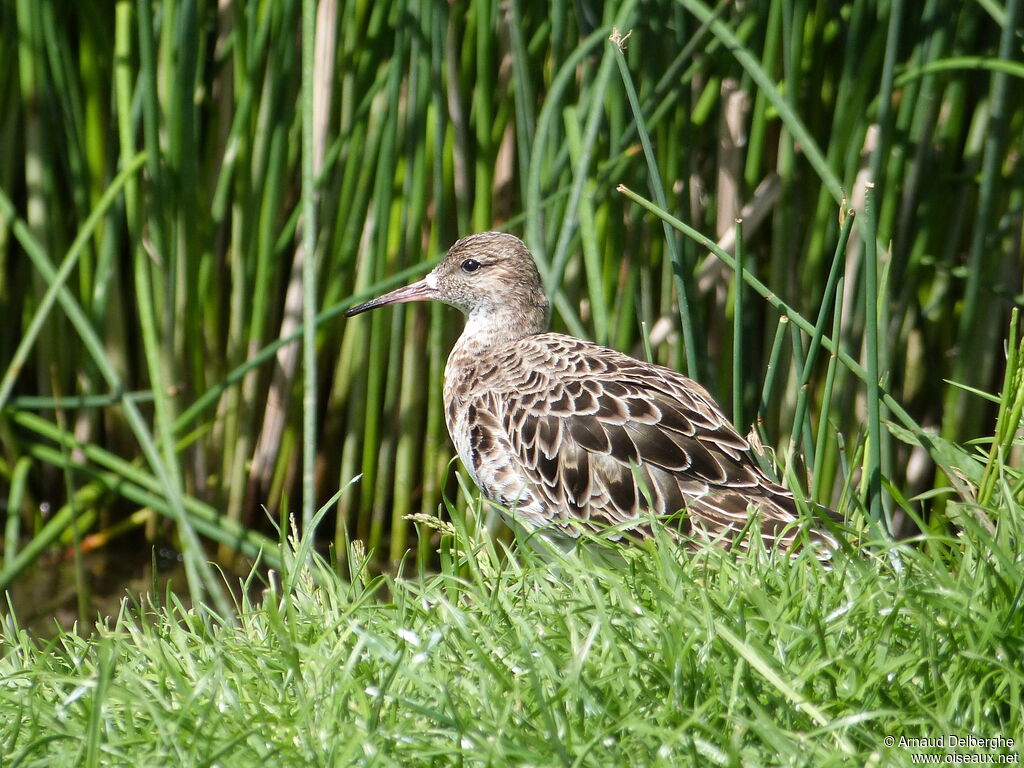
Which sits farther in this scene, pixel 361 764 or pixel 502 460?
pixel 502 460

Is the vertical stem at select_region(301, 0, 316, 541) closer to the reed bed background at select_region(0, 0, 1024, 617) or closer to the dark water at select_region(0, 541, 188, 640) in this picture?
the reed bed background at select_region(0, 0, 1024, 617)

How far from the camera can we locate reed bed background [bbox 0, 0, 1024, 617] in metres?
4.14

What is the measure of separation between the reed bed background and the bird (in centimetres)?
21

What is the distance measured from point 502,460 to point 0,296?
2.52m

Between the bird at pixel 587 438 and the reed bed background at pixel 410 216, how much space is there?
0.21 meters

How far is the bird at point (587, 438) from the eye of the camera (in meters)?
3.39

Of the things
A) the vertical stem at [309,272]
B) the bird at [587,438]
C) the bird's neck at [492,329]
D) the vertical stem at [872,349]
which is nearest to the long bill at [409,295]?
the bird at [587,438]

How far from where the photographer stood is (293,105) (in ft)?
15.3

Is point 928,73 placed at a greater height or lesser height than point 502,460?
greater

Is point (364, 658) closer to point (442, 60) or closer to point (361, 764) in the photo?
point (361, 764)

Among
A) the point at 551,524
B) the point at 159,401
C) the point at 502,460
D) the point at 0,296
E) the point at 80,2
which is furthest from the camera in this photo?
the point at 0,296

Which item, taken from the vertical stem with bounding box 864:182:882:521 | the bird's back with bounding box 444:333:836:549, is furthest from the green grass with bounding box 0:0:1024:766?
the bird's back with bounding box 444:333:836:549

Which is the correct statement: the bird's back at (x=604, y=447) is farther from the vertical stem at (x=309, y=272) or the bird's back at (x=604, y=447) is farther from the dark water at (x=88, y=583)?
the dark water at (x=88, y=583)

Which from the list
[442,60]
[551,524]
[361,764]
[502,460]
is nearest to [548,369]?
[502,460]
